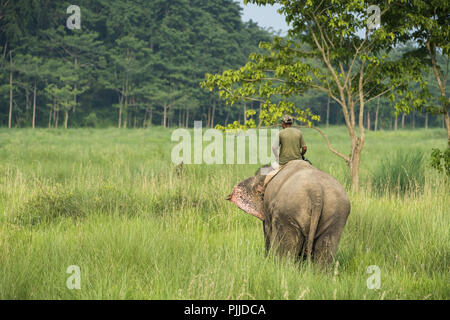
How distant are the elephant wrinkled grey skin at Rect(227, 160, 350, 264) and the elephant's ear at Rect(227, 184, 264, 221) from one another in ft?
2.34

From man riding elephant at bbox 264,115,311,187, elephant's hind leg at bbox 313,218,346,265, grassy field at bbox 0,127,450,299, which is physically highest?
man riding elephant at bbox 264,115,311,187

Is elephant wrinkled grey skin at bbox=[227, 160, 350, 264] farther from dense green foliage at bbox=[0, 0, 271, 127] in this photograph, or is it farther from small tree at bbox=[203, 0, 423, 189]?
dense green foliage at bbox=[0, 0, 271, 127]

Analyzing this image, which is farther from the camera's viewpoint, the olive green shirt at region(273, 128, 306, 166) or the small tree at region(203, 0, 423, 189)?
the small tree at region(203, 0, 423, 189)

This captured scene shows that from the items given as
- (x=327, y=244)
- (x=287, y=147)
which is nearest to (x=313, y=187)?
(x=327, y=244)

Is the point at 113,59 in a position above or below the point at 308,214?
above

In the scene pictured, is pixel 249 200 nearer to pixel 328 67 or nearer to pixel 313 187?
pixel 313 187

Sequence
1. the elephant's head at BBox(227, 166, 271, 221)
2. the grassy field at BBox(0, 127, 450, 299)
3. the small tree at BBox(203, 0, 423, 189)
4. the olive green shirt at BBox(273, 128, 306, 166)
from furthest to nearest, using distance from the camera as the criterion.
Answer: the small tree at BBox(203, 0, 423, 189) → the elephant's head at BBox(227, 166, 271, 221) → the olive green shirt at BBox(273, 128, 306, 166) → the grassy field at BBox(0, 127, 450, 299)

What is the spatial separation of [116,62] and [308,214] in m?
56.1

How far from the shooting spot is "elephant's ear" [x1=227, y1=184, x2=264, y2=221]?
5.61m

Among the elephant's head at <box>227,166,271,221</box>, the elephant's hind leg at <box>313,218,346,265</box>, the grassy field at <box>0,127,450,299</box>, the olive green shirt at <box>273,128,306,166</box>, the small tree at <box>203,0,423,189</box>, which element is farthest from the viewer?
the small tree at <box>203,0,423,189</box>

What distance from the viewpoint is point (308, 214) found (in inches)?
176

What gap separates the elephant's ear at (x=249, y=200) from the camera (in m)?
5.61

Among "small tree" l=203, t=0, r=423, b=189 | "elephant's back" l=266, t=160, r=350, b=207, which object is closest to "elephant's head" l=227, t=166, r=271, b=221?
"elephant's back" l=266, t=160, r=350, b=207

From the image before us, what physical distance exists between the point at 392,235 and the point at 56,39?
57.0m
